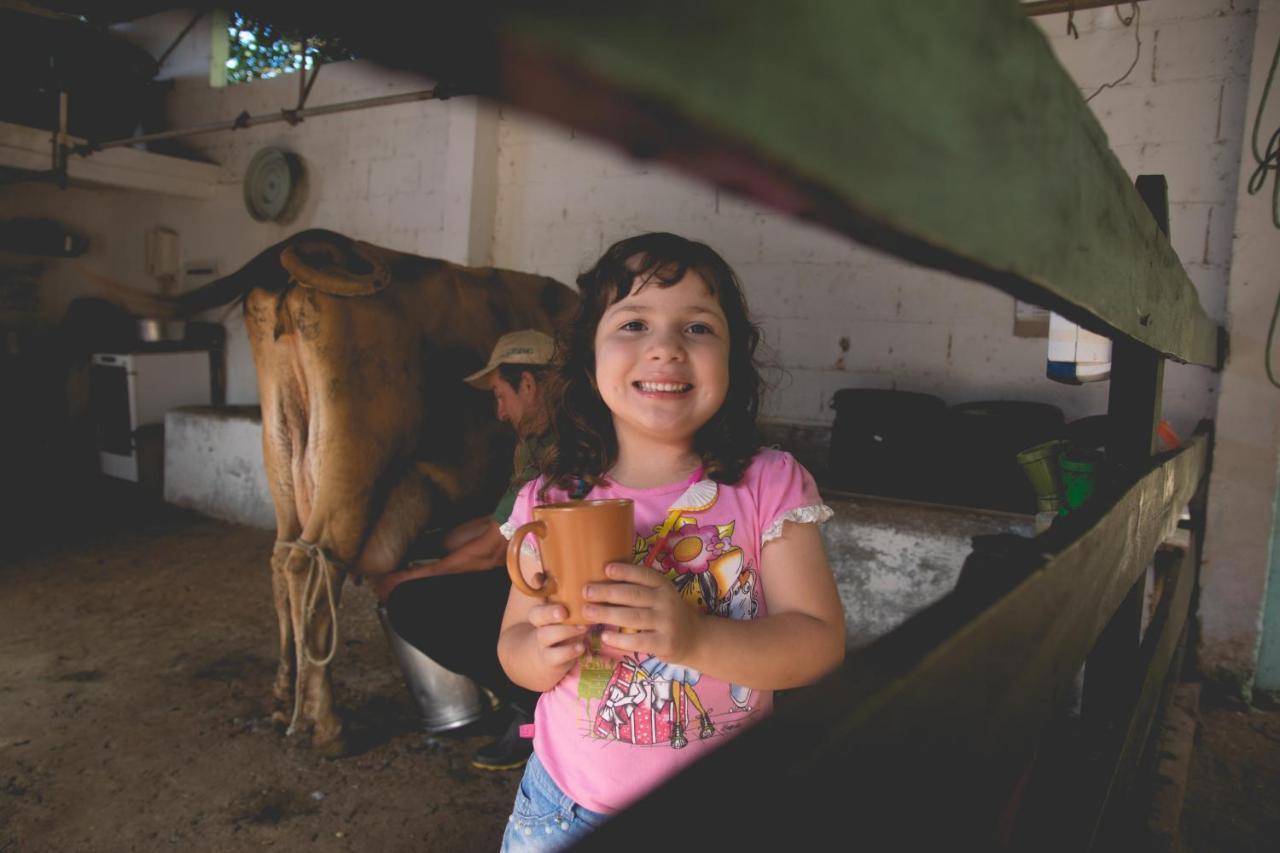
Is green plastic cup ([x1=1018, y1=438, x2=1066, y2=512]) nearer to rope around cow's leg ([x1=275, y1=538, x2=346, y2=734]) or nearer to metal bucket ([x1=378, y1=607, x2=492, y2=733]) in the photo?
metal bucket ([x1=378, y1=607, x2=492, y2=733])

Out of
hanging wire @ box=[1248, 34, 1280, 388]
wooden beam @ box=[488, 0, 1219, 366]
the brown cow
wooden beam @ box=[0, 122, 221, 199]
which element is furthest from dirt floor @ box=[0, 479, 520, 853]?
wooden beam @ box=[0, 122, 221, 199]

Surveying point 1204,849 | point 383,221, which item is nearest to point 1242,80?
point 1204,849

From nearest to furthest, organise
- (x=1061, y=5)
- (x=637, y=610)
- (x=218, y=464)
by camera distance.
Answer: (x=637, y=610)
(x=1061, y=5)
(x=218, y=464)

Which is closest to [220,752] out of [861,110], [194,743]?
[194,743]

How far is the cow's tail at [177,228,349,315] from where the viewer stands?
2.24 metres

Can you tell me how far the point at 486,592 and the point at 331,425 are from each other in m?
0.67

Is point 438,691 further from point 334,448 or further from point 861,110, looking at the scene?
point 861,110

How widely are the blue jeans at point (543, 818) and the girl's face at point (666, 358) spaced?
1.59 feet

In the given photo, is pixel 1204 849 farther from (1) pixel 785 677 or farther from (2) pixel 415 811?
(2) pixel 415 811

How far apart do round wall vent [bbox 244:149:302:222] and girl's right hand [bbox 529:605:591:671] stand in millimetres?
5519

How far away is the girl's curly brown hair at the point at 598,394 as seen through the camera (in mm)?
1090

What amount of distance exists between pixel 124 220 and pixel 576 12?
7941mm

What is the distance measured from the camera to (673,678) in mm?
964

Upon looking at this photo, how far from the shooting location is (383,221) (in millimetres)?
5086
